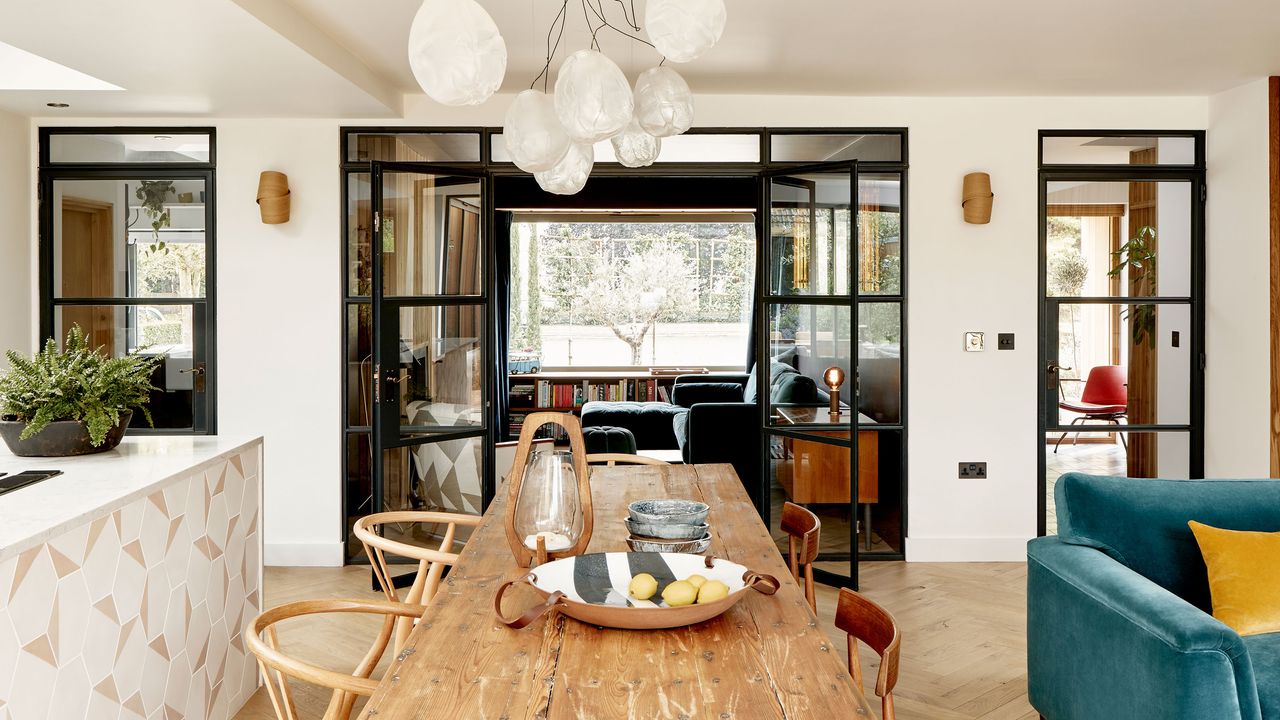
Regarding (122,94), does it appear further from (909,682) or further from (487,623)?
(909,682)

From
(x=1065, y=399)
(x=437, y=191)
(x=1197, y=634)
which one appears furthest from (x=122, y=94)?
(x=1065, y=399)

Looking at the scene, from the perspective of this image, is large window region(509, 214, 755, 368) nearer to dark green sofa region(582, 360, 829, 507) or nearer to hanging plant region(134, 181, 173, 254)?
dark green sofa region(582, 360, 829, 507)

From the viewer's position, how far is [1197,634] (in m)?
2.12

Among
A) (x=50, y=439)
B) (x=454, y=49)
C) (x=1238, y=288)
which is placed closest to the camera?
(x=454, y=49)

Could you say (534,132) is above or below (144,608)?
above

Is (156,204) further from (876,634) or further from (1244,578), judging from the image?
(1244,578)

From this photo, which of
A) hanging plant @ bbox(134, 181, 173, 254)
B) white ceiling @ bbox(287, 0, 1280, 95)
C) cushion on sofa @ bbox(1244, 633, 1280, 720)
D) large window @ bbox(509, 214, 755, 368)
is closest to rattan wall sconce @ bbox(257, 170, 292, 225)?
hanging plant @ bbox(134, 181, 173, 254)

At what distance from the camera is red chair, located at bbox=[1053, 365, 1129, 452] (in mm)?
4992

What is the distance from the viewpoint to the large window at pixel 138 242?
4828 millimetres

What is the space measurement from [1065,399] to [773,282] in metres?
1.80

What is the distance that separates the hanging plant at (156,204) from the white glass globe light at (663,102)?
3588mm

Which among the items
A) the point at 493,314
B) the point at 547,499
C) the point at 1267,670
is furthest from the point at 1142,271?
the point at 547,499

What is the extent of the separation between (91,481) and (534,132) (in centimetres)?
158

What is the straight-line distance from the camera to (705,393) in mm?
8406
